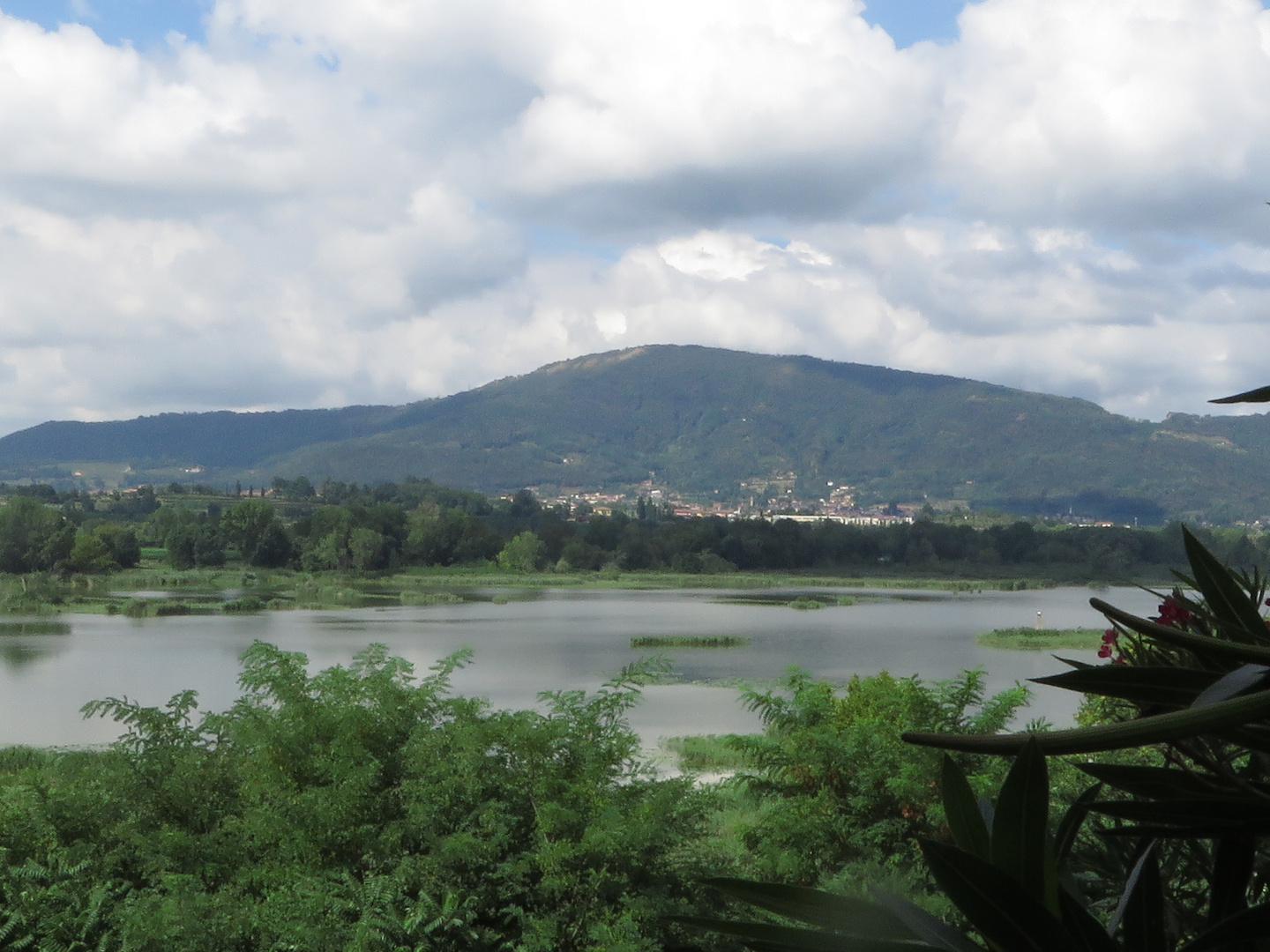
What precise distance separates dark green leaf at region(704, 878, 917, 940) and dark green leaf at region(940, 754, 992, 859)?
5 centimetres

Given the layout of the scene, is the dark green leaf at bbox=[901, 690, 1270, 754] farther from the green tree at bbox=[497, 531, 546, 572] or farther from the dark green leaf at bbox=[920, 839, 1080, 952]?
the green tree at bbox=[497, 531, 546, 572]

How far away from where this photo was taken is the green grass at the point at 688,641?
25219 millimetres

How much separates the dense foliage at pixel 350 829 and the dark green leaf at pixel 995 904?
4.26 meters

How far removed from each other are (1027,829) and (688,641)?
25.5 meters

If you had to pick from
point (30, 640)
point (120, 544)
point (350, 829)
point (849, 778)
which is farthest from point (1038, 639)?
point (120, 544)

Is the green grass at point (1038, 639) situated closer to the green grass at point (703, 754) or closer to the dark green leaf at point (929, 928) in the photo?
the green grass at point (703, 754)

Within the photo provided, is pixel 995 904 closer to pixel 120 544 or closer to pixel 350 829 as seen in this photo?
pixel 350 829

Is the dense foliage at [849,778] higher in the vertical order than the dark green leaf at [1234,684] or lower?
lower

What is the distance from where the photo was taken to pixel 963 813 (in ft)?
1.73

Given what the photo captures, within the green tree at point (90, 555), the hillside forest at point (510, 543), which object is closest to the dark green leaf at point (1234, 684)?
the hillside forest at point (510, 543)

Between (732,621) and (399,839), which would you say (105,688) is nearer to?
(399,839)

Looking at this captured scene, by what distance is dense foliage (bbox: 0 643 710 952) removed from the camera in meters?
4.68

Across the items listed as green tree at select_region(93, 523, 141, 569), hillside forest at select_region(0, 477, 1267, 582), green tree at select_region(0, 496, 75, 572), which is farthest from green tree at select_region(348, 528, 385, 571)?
green tree at select_region(0, 496, 75, 572)

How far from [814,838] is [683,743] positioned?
23.5ft
